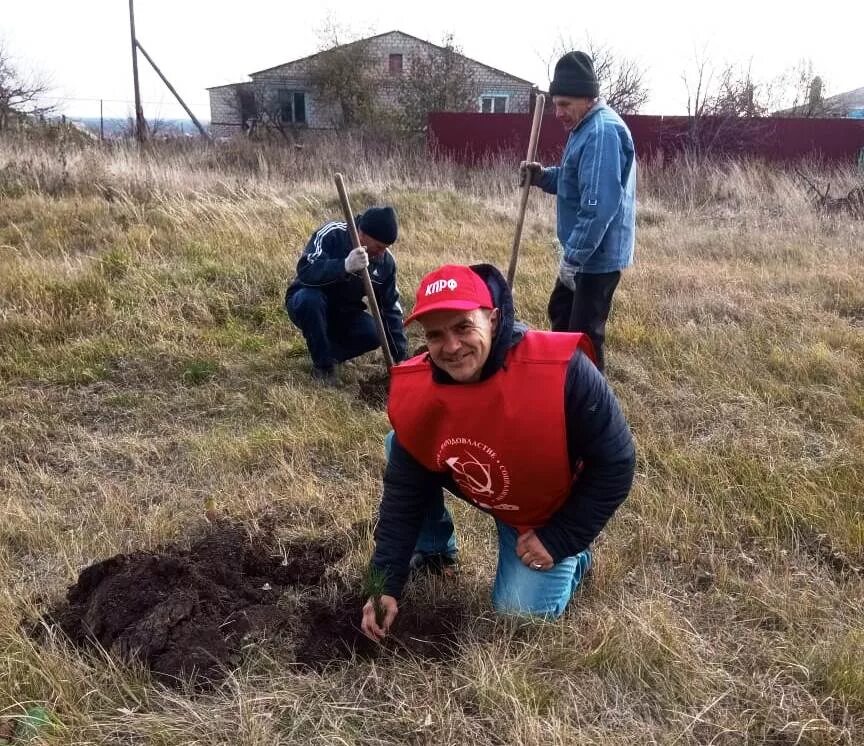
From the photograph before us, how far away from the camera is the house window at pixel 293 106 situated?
27.0 meters

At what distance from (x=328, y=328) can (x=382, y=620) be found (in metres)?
2.72

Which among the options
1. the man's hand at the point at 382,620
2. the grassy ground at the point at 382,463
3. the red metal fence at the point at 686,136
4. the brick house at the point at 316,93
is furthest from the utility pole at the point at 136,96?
the man's hand at the point at 382,620

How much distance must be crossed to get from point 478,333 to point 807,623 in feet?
4.77

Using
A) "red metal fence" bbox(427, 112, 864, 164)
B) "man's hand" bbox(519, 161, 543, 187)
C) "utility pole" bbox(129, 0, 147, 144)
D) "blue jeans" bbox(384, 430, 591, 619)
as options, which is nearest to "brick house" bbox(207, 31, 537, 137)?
"utility pole" bbox(129, 0, 147, 144)

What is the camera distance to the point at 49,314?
5.00 m

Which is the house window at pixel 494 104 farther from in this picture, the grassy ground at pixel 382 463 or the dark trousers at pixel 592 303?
the dark trousers at pixel 592 303

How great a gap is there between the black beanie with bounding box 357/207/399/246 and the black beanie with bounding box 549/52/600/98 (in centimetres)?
102

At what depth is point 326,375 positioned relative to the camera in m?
4.46

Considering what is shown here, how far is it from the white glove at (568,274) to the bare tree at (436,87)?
625 inches

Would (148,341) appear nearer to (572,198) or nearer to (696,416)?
(572,198)

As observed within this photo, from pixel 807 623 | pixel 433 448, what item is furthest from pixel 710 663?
pixel 433 448

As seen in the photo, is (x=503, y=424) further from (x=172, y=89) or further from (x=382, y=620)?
(x=172, y=89)

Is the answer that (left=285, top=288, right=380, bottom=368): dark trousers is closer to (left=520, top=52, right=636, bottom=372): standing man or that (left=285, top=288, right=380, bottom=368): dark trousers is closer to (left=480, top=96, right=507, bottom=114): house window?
(left=520, top=52, right=636, bottom=372): standing man

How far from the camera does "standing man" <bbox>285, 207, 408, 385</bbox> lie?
4.04 m
